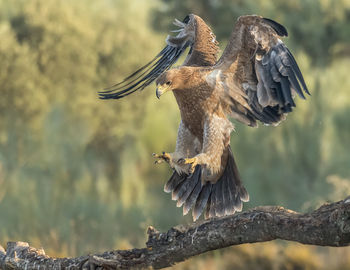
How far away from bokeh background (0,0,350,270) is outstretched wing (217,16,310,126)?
400 cm

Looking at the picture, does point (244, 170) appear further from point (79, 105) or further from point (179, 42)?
point (179, 42)

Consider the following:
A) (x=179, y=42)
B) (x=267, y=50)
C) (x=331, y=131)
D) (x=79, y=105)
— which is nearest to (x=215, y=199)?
(x=267, y=50)

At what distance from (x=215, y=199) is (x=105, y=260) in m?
1.40

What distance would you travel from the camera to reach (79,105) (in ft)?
50.8

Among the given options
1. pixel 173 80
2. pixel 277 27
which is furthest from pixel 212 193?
pixel 277 27

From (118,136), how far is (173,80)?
1057 cm

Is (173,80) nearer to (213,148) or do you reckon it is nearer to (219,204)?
(213,148)

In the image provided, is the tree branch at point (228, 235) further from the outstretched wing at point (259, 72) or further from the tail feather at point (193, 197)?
the outstretched wing at point (259, 72)

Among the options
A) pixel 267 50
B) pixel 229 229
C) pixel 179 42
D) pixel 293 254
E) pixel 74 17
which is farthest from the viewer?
pixel 74 17

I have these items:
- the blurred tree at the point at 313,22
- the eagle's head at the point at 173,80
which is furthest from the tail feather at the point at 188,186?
the blurred tree at the point at 313,22

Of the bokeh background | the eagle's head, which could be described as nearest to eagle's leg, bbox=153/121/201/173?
the eagle's head

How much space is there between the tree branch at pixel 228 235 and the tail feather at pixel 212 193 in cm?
119

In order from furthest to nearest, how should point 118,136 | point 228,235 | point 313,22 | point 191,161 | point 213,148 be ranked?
point 313,22 → point 118,136 → point 213,148 → point 191,161 → point 228,235

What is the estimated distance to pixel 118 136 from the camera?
1609 cm
